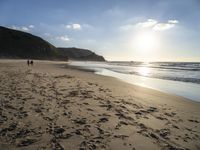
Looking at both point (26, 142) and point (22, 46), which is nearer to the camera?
point (26, 142)

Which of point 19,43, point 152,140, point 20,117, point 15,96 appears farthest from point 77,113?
point 19,43

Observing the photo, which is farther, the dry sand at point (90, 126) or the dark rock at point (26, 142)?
the dry sand at point (90, 126)

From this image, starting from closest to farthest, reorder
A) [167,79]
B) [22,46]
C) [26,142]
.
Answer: [26,142] → [167,79] → [22,46]

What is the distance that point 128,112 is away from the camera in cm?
591

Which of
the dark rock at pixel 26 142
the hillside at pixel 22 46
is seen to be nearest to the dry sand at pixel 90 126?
the dark rock at pixel 26 142

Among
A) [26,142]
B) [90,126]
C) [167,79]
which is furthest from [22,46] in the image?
[26,142]

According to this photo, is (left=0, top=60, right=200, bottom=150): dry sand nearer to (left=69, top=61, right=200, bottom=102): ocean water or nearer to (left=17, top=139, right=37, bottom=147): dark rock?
(left=17, top=139, right=37, bottom=147): dark rock

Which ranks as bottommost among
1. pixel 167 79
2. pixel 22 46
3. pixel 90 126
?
pixel 167 79

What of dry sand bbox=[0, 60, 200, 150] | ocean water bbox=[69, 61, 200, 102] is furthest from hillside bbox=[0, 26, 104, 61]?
dry sand bbox=[0, 60, 200, 150]

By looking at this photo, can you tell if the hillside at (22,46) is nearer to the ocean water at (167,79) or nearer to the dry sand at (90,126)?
the ocean water at (167,79)

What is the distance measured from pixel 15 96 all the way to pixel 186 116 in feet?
21.6

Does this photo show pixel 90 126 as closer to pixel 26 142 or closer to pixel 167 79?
pixel 26 142

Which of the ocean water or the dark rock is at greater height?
the dark rock

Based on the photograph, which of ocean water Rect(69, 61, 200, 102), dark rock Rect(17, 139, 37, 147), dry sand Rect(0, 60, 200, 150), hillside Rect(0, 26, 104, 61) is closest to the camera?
dark rock Rect(17, 139, 37, 147)
